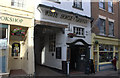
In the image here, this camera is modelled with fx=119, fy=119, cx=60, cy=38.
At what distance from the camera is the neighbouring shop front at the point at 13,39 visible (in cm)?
733

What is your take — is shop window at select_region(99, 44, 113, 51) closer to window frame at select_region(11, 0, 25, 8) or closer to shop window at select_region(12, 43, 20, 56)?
shop window at select_region(12, 43, 20, 56)

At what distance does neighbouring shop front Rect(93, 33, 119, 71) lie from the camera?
1335 centimetres

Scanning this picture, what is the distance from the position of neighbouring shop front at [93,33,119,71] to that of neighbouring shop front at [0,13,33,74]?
765cm

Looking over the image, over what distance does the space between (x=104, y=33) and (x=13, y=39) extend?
1052cm

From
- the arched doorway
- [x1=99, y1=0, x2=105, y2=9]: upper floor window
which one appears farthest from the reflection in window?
[x1=99, y1=0, x2=105, y2=9]: upper floor window

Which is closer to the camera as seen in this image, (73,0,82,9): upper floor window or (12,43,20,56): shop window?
(12,43,20,56): shop window

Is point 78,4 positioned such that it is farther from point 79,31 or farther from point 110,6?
point 110,6

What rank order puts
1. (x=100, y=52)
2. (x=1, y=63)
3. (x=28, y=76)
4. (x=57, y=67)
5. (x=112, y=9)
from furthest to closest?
1. (x=112, y=9)
2. (x=100, y=52)
3. (x=57, y=67)
4. (x=28, y=76)
5. (x=1, y=63)

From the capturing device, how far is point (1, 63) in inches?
284

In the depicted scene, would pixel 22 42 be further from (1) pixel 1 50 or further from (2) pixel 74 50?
(2) pixel 74 50

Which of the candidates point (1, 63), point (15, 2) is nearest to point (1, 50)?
point (1, 63)

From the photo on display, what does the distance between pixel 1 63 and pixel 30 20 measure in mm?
3329

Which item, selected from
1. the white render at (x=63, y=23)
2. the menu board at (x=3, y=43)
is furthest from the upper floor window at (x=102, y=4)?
the menu board at (x=3, y=43)

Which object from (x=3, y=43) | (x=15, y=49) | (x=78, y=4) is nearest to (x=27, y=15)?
(x=3, y=43)
